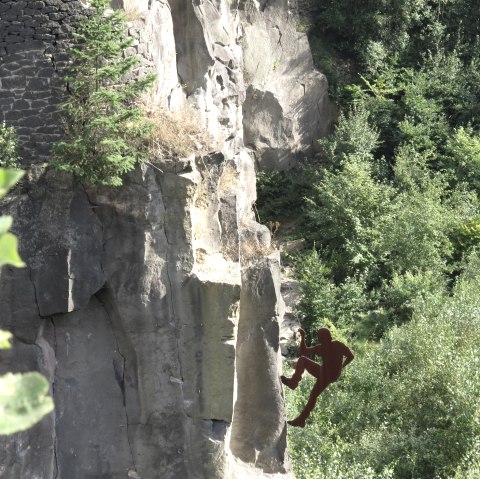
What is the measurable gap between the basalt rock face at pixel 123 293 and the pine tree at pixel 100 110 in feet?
0.69

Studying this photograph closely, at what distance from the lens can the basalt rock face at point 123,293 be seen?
8977 millimetres

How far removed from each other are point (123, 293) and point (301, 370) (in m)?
3.38

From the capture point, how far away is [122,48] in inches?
358

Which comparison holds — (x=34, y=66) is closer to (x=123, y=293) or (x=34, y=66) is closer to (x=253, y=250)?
(x=123, y=293)

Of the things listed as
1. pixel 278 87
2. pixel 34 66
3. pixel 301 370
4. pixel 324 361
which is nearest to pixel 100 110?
pixel 34 66

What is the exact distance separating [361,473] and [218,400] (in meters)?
3.29

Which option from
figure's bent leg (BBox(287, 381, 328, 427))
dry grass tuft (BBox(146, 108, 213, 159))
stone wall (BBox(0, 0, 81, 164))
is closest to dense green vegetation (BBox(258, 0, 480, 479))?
figure's bent leg (BBox(287, 381, 328, 427))

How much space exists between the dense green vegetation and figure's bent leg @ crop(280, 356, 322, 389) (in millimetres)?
1360

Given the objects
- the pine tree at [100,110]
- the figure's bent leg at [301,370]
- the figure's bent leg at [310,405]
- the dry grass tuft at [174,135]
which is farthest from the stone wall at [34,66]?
the figure's bent leg at [310,405]

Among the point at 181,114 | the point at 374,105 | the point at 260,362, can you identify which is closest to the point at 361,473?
the point at 260,362

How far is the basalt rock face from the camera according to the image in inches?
353

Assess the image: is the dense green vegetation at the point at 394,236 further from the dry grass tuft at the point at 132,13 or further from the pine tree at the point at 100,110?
the dry grass tuft at the point at 132,13

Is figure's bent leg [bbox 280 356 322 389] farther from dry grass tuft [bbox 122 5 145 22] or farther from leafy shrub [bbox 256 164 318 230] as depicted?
leafy shrub [bbox 256 164 318 230]

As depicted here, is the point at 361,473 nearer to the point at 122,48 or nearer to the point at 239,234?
the point at 239,234
